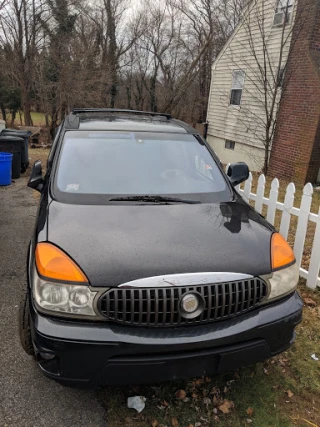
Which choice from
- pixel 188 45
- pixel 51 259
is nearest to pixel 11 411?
pixel 51 259

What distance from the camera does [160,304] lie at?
6.52 feet

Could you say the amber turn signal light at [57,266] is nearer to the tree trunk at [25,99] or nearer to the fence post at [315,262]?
the fence post at [315,262]

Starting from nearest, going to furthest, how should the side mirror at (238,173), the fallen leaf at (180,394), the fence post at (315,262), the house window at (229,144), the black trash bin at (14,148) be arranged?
the fallen leaf at (180,394) → the side mirror at (238,173) → the fence post at (315,262) → the black trash bin at (14,148) → the house window at (229,144)

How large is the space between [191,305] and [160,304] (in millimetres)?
→ 180

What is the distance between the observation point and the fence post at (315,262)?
3848 millimetres

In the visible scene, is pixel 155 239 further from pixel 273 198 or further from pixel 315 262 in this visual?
pixel 273 198

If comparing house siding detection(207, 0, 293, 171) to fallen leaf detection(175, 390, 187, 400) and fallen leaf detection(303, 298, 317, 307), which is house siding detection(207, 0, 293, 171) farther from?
fallen leaf detection(175, 390, 187, 400)

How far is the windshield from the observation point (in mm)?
3027

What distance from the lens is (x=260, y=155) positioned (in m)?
12.9

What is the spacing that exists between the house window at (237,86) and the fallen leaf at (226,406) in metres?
13.6

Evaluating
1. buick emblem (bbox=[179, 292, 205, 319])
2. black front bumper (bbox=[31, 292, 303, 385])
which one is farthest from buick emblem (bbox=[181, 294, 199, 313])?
black front bumper (bbox=[31, 292, 303, 385])

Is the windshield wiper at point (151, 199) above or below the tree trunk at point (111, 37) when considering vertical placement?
below

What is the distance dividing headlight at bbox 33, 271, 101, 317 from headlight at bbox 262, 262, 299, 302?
109 centimetres

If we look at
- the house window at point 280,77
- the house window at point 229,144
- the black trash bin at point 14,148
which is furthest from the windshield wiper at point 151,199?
the house window at point 229,144
